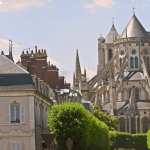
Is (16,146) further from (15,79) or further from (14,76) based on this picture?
(14,76)

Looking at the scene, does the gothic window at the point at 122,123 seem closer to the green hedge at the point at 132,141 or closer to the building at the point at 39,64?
the green hedge at the point at 132,141

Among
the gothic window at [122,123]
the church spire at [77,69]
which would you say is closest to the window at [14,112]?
the gothic window at [122,123]

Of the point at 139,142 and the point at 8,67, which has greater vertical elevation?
the point at 8,67

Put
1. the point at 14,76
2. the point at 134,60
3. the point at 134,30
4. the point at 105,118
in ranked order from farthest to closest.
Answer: the point at 134,30 → the point at 134,60 → the point at 105,118 → the point at 14,76

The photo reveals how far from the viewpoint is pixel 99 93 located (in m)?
176

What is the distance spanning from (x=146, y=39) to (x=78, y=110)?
120 m

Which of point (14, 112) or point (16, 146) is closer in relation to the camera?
point (16, 146)

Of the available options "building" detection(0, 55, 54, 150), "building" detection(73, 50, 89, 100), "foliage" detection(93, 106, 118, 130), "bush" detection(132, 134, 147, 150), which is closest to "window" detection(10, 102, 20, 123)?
"building" detection(0, 55, 54, 150)

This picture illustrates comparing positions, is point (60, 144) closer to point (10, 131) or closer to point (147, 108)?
point (10, 131)

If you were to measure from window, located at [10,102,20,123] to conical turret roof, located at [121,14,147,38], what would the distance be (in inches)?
4991

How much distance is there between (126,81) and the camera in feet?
569

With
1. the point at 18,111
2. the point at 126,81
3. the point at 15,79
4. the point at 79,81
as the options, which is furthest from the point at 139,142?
the point at 15,79

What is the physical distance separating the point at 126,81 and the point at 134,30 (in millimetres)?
18971

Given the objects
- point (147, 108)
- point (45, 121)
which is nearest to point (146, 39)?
point (147, 108)
